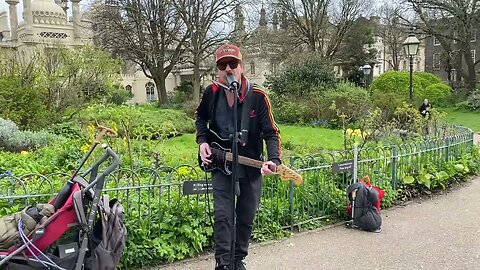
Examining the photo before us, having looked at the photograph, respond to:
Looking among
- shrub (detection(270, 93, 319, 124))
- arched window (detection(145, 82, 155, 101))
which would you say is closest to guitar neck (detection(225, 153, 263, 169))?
shrub (detection(270, 93, 319, 124))

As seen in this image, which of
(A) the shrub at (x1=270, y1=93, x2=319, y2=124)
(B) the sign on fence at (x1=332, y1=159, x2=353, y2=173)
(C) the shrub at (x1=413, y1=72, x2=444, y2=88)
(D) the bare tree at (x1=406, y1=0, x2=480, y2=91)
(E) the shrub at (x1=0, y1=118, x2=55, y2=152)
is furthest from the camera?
(D) the bare tree at (x1=406, y1=0, x2=480, y2=91)

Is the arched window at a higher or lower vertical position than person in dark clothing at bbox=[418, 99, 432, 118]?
higher

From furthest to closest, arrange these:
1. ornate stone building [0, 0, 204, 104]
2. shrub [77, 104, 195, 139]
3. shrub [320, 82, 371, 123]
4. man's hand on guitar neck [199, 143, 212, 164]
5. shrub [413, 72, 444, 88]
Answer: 1. ornate stone building [0, 0, 204, 104]
2. shrub [413, 72, 444, 88]
3. shrub [320, 82, 371, 123]
4. shrub [77, 104, 195, 139]
5. man's hand on guitar neck [199, 143, 212, 164]

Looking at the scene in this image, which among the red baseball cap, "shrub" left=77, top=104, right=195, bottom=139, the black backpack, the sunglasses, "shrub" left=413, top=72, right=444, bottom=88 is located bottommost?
the black backpack

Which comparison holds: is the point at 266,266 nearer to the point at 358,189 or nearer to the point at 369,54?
the point at 358,189

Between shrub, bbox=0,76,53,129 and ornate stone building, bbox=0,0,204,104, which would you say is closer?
shrub, bbox=0,76,53,129

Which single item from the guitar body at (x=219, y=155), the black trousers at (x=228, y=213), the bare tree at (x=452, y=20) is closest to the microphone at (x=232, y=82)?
the guitar body at (x=219, y=155)

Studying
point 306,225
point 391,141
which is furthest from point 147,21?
point 306,225

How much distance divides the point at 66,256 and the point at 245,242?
146 cm

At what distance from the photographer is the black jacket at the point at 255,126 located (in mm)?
3551

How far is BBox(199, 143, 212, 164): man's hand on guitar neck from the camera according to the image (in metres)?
3.53

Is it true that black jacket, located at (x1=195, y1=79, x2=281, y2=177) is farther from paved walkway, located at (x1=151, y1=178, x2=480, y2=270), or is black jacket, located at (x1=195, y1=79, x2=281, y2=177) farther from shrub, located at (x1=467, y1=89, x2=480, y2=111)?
shrub, located at (x1=467, y1=89, x2=480, y2=111)

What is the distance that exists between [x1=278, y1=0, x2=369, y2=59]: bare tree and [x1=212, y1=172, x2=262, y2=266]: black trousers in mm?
32323

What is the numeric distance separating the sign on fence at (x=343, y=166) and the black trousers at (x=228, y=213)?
7.62 feet
